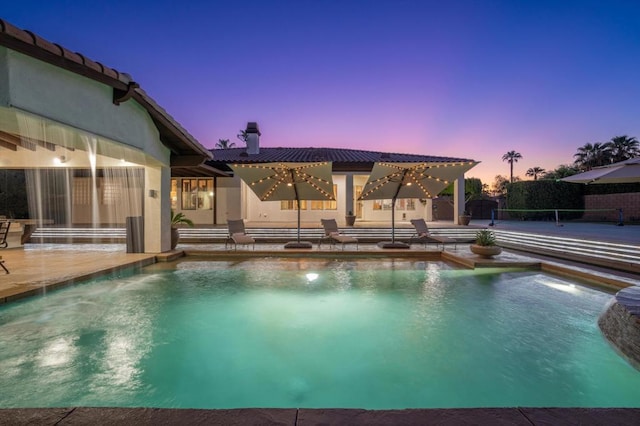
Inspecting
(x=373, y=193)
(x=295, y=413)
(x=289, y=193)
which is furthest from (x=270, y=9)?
(x=295, y=413)

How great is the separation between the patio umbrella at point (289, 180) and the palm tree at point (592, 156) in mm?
41324

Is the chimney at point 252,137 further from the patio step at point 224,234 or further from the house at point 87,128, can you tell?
the patio step at point 224,234

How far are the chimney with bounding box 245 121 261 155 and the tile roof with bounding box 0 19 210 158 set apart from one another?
36.1 ft

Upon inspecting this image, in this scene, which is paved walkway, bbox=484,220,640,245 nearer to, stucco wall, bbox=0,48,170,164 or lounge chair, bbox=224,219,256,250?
lounge chair, bbox=224,219,256,250

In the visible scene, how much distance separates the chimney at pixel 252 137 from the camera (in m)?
20.0

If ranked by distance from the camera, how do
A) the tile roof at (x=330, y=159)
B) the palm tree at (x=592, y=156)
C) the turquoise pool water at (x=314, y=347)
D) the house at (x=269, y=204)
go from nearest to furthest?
the turquoise pool water at (x=314, y=347)
the tile roof at (x=330, y=159)
the house at (x=269, y=204)
the palm tree at (x=592, y=156)

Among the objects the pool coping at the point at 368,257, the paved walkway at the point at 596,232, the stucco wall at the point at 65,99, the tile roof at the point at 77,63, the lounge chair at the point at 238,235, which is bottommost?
the pool coping at the point at 368,257

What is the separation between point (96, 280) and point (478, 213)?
26866 mm

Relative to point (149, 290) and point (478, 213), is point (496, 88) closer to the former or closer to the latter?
point (478, 213)

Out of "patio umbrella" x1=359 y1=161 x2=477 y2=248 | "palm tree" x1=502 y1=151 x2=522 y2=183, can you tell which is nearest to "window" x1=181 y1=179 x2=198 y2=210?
"patio umbrella" x1=359 y1=161 x2=477 y2=248

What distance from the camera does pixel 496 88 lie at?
75.5ft

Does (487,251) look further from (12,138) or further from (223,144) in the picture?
(223,144)

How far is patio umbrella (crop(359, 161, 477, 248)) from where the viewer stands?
1006 centimetres

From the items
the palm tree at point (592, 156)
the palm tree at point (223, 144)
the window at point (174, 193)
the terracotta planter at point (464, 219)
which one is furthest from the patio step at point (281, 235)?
the palm tree at point (223, 144)
